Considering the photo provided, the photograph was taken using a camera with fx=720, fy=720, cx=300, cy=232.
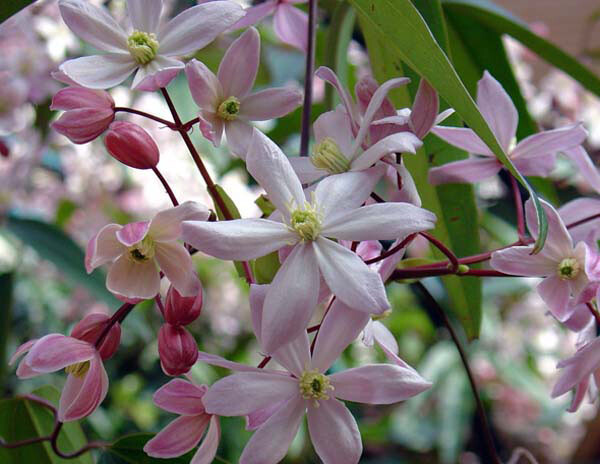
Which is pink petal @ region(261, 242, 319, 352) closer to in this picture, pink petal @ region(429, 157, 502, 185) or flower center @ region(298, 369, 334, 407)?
flower center @ region(298, 369, 334, 407)

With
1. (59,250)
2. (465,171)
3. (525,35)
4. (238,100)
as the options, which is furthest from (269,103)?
(59,250)

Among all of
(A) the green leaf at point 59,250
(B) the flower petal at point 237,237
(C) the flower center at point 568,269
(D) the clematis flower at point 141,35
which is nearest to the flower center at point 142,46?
(D) the clematis flower at point 141,35

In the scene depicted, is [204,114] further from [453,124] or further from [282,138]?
[282,138]

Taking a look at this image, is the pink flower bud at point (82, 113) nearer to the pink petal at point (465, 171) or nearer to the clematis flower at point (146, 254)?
the clematis flower at point (146, 254)

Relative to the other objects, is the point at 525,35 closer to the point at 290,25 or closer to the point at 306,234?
the point at 290,25

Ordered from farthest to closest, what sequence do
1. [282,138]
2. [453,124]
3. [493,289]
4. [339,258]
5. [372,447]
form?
[372,447], [493,289], [282,138], [453,124], [339,258]

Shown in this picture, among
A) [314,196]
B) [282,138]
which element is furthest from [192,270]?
[282,138]
